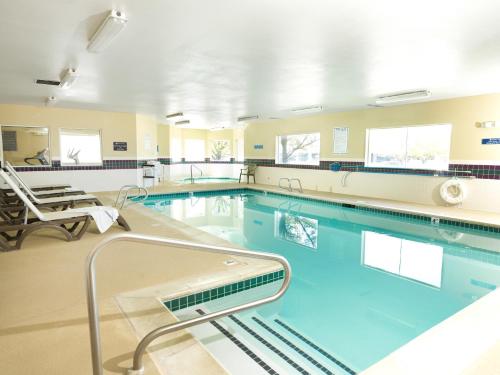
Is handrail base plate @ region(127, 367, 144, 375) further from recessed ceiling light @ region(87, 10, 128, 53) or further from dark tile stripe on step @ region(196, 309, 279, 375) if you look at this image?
recessed ceiling light @ region(87, 10, 128, 53)

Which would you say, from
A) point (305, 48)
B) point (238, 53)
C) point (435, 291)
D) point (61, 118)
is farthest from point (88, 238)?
point (61, 118)

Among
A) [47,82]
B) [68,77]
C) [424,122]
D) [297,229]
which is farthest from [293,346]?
[424,122]

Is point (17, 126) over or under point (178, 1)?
under

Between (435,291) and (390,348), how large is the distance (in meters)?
1.37

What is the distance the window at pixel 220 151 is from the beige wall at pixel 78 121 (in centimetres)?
698

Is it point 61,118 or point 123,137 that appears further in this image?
point 123,137

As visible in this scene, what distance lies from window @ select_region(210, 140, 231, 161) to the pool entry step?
13480mm

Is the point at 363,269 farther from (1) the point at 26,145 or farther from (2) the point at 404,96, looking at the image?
(1) the point at 26,145

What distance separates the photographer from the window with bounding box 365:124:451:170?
6.94 m

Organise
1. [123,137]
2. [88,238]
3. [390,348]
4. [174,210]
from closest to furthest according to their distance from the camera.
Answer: [390,348], [88,238], [174,210], [123,137]

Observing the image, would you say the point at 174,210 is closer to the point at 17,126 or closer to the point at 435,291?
the point at 17,126

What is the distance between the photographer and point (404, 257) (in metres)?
4.42

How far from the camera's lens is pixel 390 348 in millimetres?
2371

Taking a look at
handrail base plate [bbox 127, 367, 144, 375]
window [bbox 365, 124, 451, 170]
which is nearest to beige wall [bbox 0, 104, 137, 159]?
window [bbox 365, 124, 451, 170]
